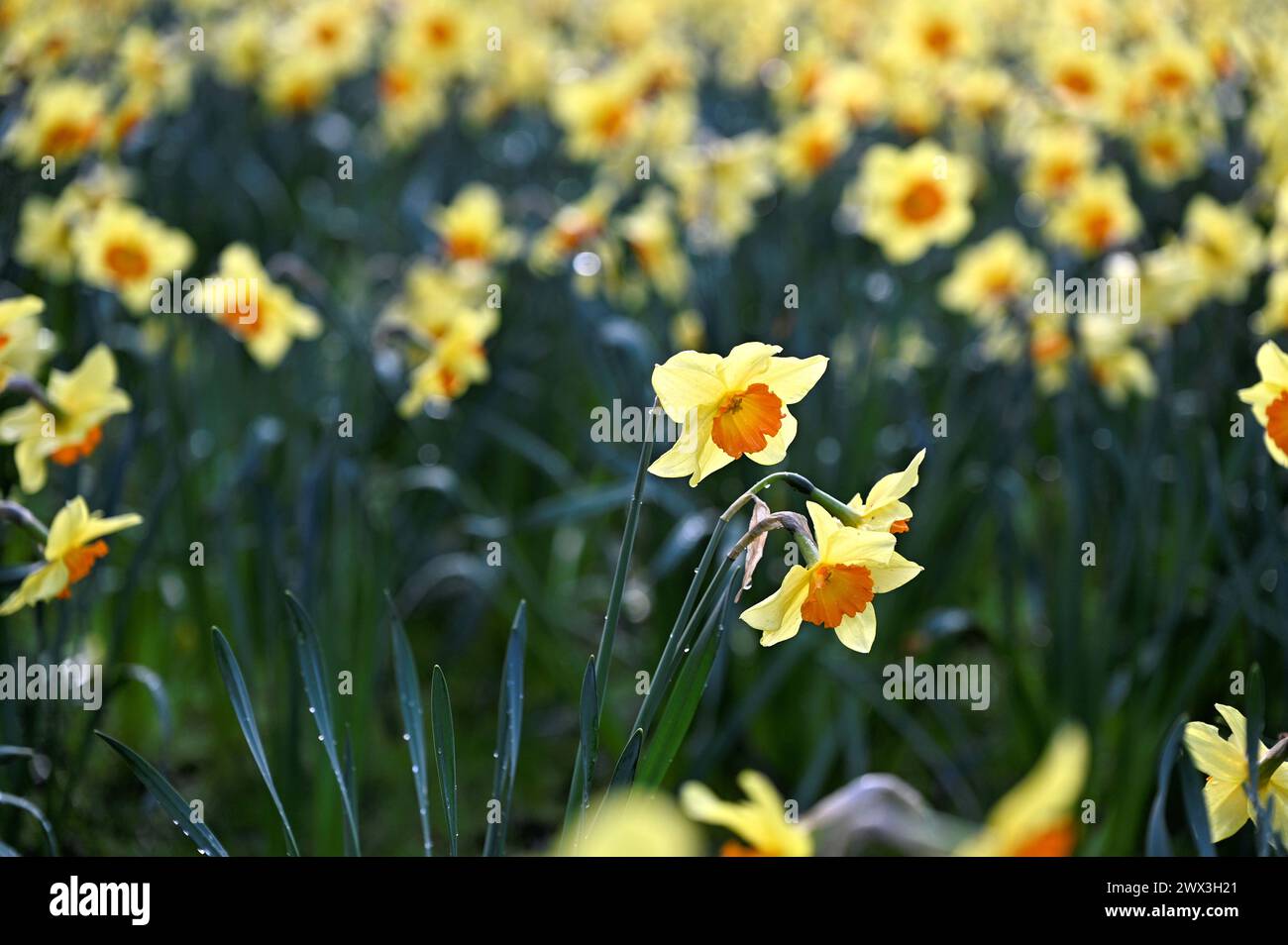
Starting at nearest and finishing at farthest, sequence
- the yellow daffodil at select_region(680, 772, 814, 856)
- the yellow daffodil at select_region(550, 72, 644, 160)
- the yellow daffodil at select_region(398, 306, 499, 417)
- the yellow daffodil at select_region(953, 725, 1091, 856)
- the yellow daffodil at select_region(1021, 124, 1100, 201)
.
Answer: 1. the yellow daffodil at select_region(953, 725, 1091, 856)
2. the yellow daffodil at select_region(680, 772, 814, 856)
3. the yellow daffodil at select_region(398, 306, 499, 417)
4. the yellow daffodil at select_region(1021, 124, 1100, 201)
5. the yellow daffodil at select_region(550, 72, 644, 160)

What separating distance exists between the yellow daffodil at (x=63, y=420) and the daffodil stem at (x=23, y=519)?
0.89 ft

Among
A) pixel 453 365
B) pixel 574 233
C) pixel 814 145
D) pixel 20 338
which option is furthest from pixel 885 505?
pixel 814 145

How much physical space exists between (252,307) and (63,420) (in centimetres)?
78

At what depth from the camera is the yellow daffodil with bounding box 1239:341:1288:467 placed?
1.34 metres

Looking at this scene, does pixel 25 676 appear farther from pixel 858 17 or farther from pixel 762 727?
pixel 858 17

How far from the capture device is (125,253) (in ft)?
8.55

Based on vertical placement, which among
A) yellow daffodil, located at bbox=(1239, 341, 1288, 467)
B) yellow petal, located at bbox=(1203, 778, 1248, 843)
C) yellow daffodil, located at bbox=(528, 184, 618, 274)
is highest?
yellow daffodil, located at bbox=(528, 184, 618, 274)

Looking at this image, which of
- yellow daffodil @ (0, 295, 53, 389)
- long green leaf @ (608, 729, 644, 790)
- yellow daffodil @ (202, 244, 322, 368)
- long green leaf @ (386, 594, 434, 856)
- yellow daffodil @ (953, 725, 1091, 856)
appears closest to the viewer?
yellow daffodil @ (953, 725, 1091, 856)

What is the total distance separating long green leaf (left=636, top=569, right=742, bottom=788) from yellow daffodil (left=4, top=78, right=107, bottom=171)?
2089 millimetres

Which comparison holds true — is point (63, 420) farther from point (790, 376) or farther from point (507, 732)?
point (790, 376)

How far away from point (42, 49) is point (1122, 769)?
2664mm

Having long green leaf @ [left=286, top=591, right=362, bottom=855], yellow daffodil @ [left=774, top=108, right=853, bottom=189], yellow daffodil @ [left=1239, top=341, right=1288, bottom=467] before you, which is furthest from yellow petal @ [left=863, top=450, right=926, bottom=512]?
yellow daffodil @ [left=774, top=108, right=853, bottom=189]

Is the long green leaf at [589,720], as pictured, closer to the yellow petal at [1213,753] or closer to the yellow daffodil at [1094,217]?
the yellow petal at [1213,753]

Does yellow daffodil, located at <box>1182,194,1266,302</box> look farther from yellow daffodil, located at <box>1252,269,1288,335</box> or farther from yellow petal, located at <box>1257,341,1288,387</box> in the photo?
yellow petal, located at <box>1257,341,1288,387</box>
